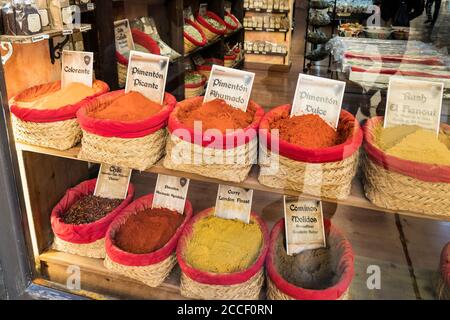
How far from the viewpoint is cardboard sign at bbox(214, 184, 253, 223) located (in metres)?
1.73

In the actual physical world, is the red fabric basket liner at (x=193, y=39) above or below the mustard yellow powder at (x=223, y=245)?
above

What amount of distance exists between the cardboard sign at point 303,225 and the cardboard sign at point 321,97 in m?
0.38

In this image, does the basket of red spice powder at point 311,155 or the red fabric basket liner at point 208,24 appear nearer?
the basket of red spice powder at point 311,155

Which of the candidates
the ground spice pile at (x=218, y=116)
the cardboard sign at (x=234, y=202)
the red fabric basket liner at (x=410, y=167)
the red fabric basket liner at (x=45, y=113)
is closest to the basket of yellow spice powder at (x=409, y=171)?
the red fabric basket liner at (x=410, y=167)

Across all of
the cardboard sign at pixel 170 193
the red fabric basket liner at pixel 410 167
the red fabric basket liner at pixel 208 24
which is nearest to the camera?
the red fabric basket liner at pixel 410 167

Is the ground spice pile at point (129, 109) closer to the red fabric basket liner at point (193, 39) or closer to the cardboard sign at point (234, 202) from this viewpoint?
the cardboard sign at point (234, 202)

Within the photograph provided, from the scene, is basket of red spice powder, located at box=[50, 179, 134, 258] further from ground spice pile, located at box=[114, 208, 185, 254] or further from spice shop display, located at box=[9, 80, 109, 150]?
spice shop display, located at box=[9, 80, 109, 150]

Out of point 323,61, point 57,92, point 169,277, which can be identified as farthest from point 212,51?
point 169,277

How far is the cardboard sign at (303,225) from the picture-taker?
1658 millimetres

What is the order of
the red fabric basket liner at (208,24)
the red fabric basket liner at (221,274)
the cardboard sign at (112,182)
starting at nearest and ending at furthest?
1. the red fabric basket liner at (221,274)
2. the cardboard sign at (112,182)
3. the red fabric basket liner at (208,24)

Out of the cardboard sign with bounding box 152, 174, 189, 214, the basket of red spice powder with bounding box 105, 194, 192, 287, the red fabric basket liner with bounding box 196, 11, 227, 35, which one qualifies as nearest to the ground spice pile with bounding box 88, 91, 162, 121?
the cardboard sign with bounding box 152, 174, 189, 214

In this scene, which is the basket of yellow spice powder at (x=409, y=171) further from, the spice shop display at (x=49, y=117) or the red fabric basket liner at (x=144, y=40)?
the red fabric basket liner at (x=144, y=40)

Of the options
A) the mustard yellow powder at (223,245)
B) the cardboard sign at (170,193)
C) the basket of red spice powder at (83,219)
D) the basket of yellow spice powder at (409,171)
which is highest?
the basket of yellow spice powder at (409,171)

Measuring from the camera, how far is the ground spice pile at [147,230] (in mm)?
1651
